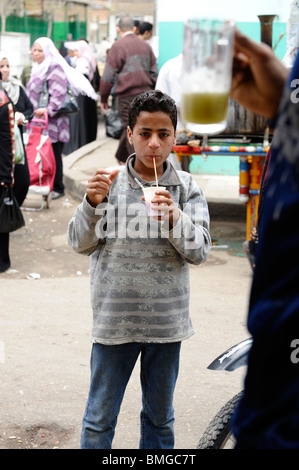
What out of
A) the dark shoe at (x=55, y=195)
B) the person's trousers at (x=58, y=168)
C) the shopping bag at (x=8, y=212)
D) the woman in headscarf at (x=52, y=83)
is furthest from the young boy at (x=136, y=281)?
the dark shoe at (x=55, y=195)

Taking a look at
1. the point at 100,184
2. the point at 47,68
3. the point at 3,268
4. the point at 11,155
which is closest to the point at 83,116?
the point at 47,68

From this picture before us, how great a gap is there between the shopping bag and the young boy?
3.76 m

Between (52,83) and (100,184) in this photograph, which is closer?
(100,184)

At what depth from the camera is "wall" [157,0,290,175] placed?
902 centimetres

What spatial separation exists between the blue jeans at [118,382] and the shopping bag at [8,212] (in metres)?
3.83

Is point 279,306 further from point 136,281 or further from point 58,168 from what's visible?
point 58,168

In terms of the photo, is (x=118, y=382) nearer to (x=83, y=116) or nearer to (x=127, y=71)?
(x=127, y=71)

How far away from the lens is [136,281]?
9.48 ft

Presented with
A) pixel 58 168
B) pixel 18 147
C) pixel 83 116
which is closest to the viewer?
pixel 18 147

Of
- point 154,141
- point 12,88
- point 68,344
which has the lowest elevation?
point 68,344

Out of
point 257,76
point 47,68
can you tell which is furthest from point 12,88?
point 257,76

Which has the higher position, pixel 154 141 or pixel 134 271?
pixel 154 141

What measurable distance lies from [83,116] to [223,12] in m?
5.01

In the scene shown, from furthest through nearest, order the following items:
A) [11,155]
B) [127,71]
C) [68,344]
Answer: [127,71], [11,155], [68,344]
